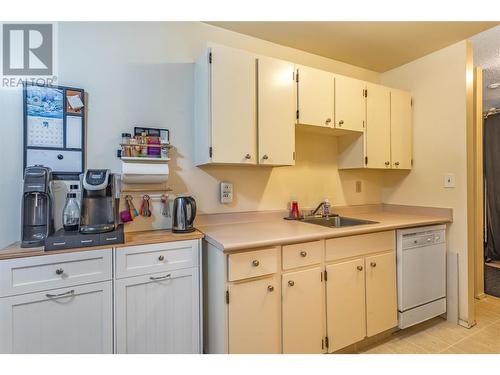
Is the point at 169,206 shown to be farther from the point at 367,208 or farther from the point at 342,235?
the point at 367,208

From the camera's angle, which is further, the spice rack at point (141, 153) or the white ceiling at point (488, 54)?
the white ceiling at point (488, 54)

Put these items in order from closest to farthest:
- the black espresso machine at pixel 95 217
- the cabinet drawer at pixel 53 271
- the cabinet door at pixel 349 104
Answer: the cabinet drawer at pixel 53 271 < the black espresso machine at pixel 95 217 < the cabinet door at pixel 349 104

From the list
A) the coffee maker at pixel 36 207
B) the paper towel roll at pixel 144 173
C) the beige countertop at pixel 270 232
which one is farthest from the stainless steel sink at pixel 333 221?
the coffee maker at pixel 36 207

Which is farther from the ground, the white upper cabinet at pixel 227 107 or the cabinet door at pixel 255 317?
the white upper cabinet at pixel 227 107

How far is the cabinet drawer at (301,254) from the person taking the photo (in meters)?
1.52

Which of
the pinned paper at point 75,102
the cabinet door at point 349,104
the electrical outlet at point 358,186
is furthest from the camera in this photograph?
the electrical outlet at point 358,186

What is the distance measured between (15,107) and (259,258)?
165 cm

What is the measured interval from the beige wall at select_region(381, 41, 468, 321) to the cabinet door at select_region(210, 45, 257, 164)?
5.81 ft

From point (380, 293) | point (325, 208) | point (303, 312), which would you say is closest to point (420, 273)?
point (380, 293)

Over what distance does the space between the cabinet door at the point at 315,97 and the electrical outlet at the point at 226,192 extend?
74cm

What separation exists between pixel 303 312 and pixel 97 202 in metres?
1.38

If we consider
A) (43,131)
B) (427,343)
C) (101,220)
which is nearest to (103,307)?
(101,220)

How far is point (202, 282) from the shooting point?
1.62 meters

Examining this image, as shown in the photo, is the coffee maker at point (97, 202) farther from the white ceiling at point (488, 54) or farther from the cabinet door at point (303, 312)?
the white ceiling at point (488, 54)
